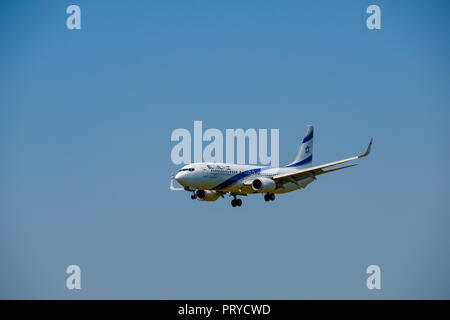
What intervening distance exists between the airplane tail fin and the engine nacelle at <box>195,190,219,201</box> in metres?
12.4

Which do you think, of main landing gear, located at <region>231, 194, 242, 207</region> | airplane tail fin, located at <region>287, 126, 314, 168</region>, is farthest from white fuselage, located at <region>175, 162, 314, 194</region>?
airplane tail fin, located at <region>287, 126, 314, 168</region>

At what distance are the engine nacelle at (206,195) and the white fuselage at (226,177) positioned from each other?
9.39 ft

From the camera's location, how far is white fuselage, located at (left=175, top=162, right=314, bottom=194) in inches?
3910

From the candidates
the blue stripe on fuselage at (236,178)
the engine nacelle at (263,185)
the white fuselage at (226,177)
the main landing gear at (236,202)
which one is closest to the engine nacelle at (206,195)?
the main landing gear at (236,202)

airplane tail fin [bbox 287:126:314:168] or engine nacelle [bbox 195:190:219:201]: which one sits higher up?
airplane tail fin [bbox 287:126:314:168]

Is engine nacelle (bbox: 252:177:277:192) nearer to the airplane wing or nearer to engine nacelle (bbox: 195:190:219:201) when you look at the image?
the airplane wing

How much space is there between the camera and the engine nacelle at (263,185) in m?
104

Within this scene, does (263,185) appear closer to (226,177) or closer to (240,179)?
(240,179)

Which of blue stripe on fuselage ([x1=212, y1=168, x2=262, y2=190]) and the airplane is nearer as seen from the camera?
the airplane

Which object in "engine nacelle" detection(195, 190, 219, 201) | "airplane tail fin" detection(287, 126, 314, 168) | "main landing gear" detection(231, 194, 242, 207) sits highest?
"airplane tail fin" detection(287, 126, 314, 168)

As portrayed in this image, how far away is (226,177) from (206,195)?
195 inches
